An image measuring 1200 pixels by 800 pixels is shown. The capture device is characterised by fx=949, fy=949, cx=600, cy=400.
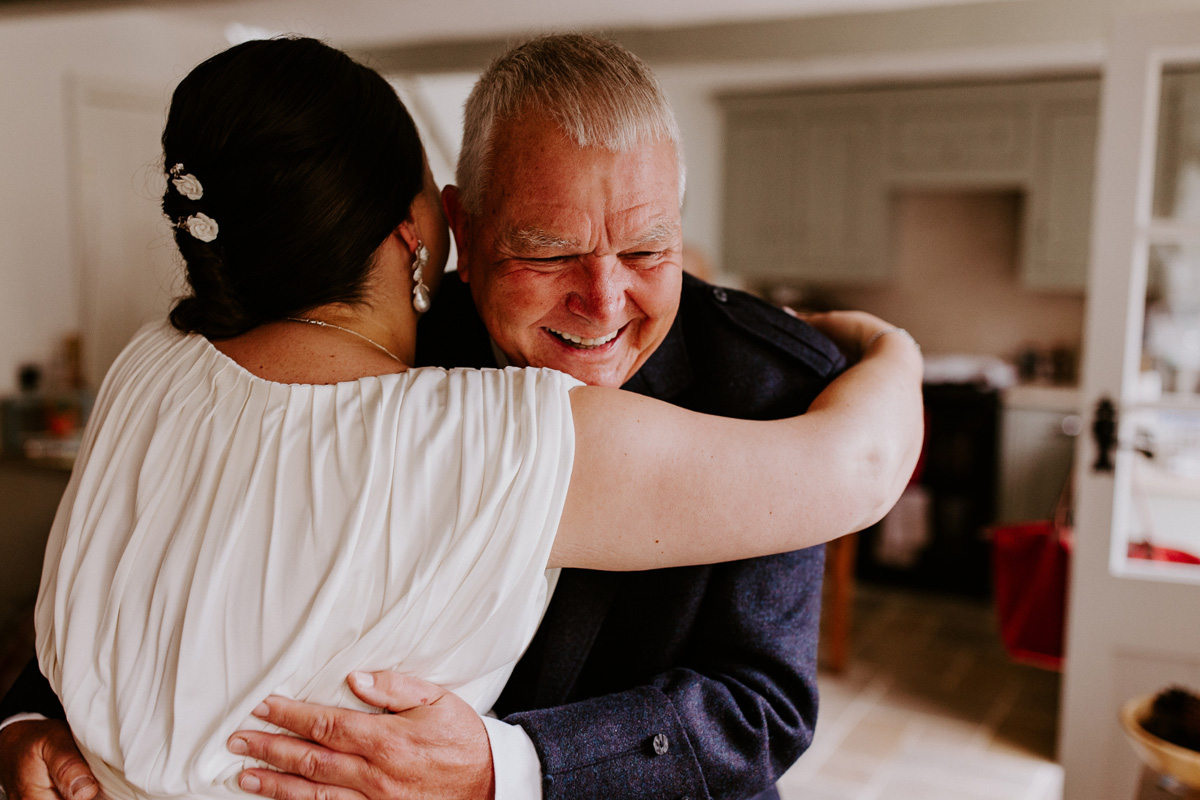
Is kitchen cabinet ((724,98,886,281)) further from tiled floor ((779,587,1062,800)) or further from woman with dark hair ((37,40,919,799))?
woman with dark hair ((37,40,919,799))

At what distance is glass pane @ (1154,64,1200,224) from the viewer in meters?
3.87

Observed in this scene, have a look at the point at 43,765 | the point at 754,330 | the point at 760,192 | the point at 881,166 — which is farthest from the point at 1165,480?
the point at 760,192

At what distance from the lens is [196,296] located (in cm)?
102

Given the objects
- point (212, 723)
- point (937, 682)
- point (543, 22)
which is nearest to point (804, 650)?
point (212, 723)

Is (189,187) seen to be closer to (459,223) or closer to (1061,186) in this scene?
(459,223)

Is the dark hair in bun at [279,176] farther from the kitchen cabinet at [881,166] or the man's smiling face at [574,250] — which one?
the kitchen cabinet at [881,166]

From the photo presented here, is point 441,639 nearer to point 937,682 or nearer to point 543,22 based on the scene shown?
point 937,682

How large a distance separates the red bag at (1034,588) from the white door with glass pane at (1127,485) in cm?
18

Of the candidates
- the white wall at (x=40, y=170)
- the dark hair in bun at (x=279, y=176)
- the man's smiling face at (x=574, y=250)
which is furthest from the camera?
the white wall at (x=40, y=170)

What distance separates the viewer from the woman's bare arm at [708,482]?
854 mm

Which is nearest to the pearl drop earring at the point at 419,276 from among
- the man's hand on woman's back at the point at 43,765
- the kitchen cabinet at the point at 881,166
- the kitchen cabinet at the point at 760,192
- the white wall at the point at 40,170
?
the man's hand on woman's back at the point at 43,765

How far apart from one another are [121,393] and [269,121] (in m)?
0.31

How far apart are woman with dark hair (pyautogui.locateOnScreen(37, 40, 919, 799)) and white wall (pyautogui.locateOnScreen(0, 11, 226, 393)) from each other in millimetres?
3486

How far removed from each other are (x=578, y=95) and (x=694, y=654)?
0.65 meters
